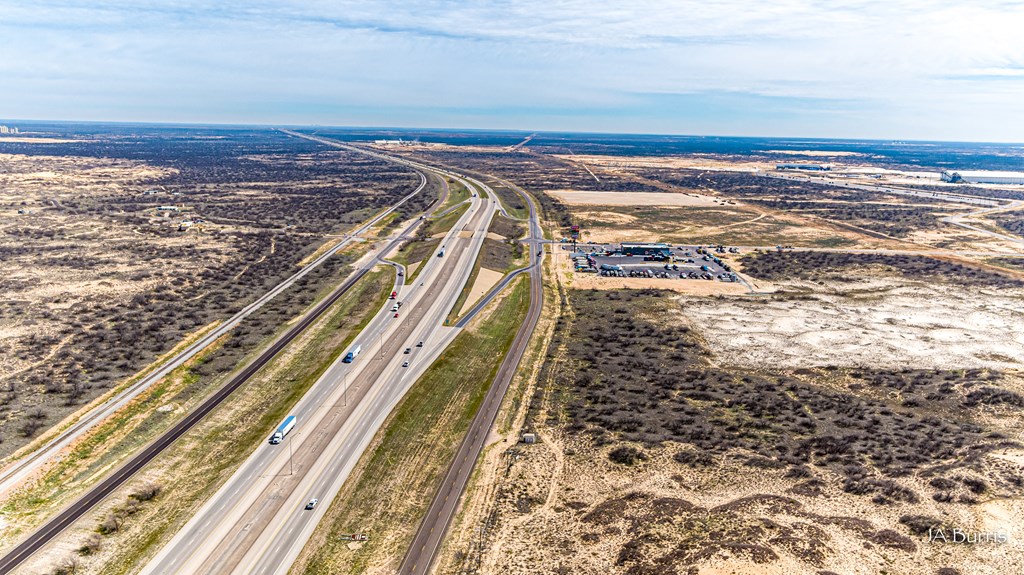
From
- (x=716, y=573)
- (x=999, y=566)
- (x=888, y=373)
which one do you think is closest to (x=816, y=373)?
(x=888, y=373)

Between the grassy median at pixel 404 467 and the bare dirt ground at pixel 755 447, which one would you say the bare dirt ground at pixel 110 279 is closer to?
the grassy median at pixel 404 467

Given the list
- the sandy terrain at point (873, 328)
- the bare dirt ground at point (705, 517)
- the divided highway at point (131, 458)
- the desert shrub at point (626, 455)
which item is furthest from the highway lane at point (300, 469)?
the sandy terrain at point (873, 328)

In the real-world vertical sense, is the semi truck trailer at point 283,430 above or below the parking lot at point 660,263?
below

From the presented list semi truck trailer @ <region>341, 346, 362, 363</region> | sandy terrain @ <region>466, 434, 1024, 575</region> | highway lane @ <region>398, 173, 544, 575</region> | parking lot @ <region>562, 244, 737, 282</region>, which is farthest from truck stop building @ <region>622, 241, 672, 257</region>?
sandy terrain @ <region>466, 434, 1024, 575</region>

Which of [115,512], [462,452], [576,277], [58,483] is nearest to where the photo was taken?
[115,512]

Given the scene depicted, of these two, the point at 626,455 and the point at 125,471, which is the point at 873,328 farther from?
the point at 125,471

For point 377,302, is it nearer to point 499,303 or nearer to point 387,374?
point 499,303

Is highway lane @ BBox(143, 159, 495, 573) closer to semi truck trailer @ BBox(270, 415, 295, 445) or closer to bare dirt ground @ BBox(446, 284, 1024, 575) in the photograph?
semi truck trailer @ BBox(270, 415, 295, 445)
